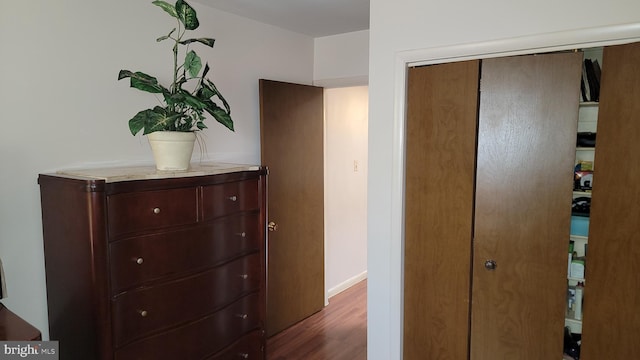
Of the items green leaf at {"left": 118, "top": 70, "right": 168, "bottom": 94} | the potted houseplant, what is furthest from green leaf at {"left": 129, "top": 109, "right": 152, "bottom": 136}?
green leaf at {"left": 118, "top": 70, "right": 168, "bottom": 94}

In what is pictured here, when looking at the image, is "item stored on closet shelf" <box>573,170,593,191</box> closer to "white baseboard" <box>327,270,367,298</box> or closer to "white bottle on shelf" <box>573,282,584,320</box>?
"white bottle on shelf" <box>573,282,584,320</box>

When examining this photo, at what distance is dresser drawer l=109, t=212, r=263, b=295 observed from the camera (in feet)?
5.70

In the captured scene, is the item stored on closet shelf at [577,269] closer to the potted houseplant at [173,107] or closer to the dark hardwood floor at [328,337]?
the dark hardwood floor at [328,337]

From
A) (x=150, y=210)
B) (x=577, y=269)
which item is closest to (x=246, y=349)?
(x=150, y=210)

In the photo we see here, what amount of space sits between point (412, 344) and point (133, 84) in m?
1.94

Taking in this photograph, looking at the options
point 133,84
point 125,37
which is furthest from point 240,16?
point 133,84

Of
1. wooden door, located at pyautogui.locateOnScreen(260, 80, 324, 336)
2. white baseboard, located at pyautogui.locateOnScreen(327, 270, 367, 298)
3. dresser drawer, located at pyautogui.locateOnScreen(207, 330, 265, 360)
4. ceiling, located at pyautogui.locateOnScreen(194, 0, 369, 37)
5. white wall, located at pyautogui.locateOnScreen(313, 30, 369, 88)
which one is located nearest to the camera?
dresser drawer, located at pyautogui.locateOnScreen(207, 330, 265, 360)

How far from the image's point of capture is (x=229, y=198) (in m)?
2.12

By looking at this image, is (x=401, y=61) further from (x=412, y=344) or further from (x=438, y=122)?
(x=412, y=344)

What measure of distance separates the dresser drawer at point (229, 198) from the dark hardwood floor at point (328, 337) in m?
1.40

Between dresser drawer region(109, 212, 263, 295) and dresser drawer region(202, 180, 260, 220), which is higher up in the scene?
dresser drawer region(202, 180, 260, 220)

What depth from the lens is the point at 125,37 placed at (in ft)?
7.45

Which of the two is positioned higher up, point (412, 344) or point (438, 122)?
point (438, 122)

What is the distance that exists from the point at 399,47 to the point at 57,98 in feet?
5.69
